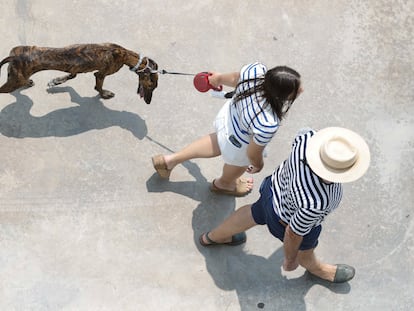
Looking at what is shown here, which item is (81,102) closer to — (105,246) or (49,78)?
(49,78)

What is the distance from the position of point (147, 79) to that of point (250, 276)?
1702mm

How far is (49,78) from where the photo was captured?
17.9 ft

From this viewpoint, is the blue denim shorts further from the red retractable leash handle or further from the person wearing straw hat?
the red retractable leash handle

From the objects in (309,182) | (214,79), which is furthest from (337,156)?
(214,79)

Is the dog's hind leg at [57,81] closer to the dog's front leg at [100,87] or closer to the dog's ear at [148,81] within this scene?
the dog's front leg at [100,87]

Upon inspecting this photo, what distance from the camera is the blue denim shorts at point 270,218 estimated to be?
4.07 metres

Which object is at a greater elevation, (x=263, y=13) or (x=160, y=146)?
(x=263, y=13)

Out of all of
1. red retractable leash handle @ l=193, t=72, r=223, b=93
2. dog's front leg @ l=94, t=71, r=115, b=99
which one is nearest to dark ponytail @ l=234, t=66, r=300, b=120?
red retractable leash handle @ l=193, t=72, r=223, b=93

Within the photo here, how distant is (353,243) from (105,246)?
189 cm

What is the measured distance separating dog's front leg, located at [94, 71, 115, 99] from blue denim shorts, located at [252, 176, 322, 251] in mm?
1656

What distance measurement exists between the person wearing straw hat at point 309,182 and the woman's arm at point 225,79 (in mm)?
693

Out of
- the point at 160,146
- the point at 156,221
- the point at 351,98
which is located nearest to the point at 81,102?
the point at 160,146

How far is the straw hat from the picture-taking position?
342cm

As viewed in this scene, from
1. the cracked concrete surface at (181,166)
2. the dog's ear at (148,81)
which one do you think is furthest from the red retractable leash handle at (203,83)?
the cracked concrete surface at (181,166)
